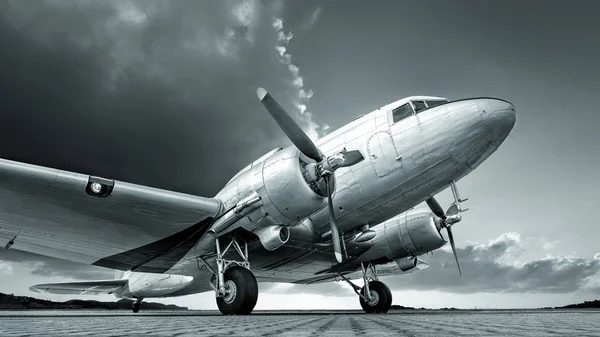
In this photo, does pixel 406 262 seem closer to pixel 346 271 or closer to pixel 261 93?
pixel 346 271

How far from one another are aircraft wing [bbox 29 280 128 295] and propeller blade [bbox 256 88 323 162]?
49.8 feet

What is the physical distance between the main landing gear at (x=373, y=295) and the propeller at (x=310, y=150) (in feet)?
24.0

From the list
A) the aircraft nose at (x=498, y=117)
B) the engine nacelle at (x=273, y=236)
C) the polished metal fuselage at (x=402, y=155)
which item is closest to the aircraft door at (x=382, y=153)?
the polished metal fuselage at (x=402, y=155)

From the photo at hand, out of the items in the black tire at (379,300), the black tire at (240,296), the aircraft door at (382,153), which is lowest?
the black tire at (240,296)

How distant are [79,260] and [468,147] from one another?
12.4 metres

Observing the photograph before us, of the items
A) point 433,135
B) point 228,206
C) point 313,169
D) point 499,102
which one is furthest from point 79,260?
point 499,102

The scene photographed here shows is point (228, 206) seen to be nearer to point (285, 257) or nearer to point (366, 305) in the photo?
point (285, 257)

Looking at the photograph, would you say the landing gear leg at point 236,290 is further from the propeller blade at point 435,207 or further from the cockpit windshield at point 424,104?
the propeller blade at point 435,207

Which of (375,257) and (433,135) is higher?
(433,135)

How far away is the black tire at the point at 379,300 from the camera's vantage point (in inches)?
659

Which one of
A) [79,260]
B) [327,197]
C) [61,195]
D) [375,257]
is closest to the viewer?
[61,195]

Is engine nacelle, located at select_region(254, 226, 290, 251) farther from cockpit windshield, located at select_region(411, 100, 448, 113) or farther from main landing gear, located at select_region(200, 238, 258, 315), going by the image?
cockpit windshield, located at select_region(411, 100, 448, 113)

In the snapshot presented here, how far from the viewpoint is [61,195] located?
9609mm

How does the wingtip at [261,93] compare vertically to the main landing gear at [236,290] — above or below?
above
